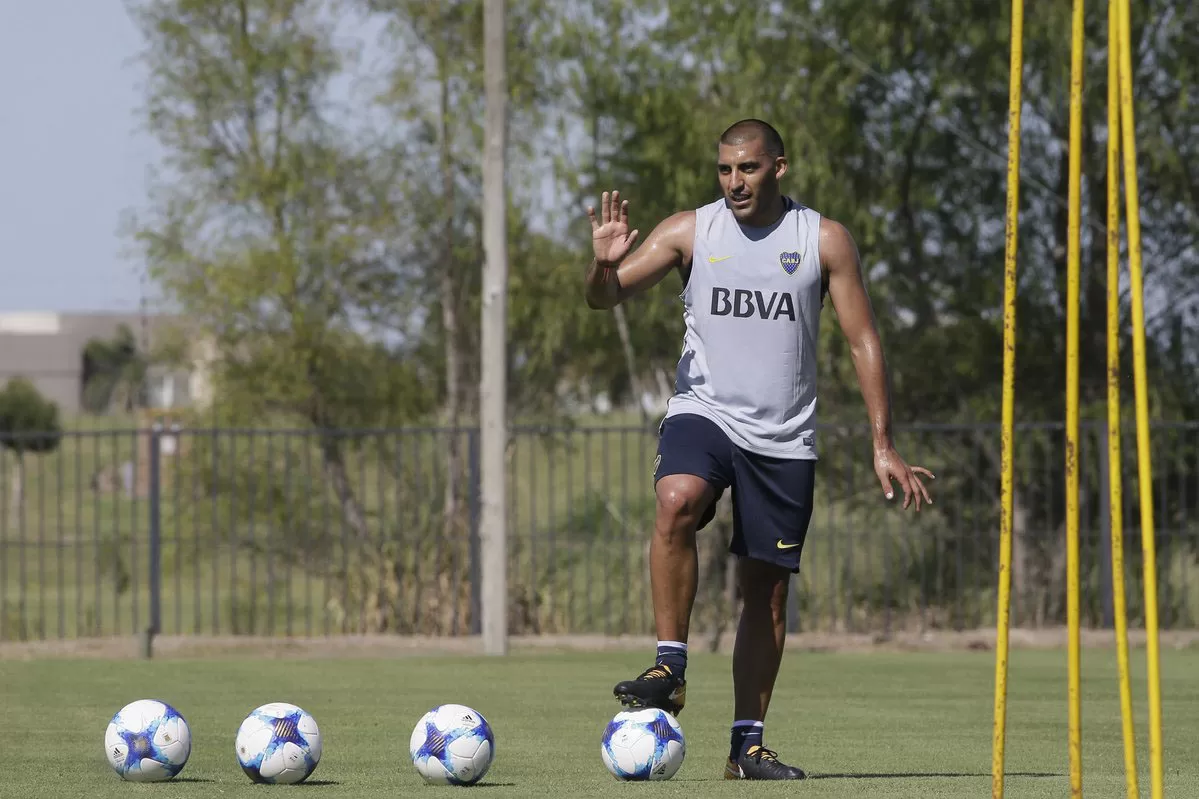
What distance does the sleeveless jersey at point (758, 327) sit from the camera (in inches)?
227

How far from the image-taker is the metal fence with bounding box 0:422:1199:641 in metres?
15.7

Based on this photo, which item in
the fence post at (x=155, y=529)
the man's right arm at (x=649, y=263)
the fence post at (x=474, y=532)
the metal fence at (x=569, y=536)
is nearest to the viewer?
the man's right arm at (x=649, y=263)

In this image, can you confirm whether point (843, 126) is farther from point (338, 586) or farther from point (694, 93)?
point (338, 586)

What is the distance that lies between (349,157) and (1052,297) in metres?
7.52

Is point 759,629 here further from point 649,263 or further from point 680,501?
point 649,263

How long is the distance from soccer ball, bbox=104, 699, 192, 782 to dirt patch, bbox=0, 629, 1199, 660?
8.82 meters

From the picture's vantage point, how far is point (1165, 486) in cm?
1571

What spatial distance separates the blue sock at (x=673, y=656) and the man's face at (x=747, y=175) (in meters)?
1.36

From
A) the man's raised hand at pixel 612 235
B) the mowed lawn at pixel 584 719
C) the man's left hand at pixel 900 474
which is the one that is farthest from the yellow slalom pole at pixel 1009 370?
the man's raised hand at pixel 612 235

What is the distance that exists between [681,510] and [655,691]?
1.98 feet

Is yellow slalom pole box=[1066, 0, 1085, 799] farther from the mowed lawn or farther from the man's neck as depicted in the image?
the man's neck

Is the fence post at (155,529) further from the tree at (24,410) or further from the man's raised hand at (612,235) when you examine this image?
the tree at (24,410)

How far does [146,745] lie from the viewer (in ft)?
17.8

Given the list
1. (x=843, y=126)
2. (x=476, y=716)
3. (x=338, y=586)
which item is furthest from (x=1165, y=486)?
(x=476, y=716)
